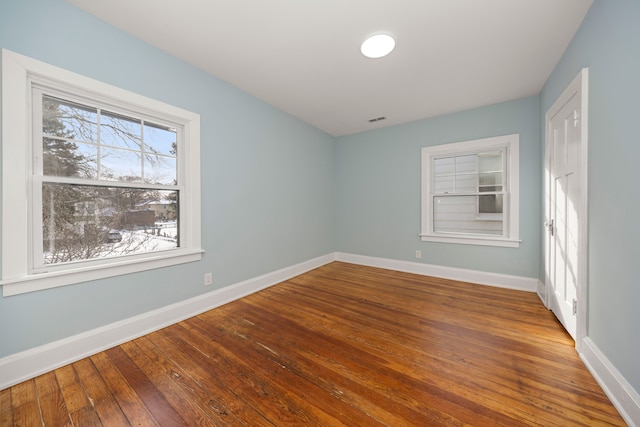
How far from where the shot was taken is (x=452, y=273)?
364cm

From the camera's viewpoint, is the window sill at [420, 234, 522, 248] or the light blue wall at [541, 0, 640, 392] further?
the window sill at [420, 234, 522, 248]

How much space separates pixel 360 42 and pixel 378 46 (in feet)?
0.56

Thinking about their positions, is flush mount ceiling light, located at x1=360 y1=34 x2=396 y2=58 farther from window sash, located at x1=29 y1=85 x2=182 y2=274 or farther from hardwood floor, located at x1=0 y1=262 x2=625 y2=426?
hardwood floor, located at x1=0 y1=262 x2=625 y2=426

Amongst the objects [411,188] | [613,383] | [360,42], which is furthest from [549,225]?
[360,42]

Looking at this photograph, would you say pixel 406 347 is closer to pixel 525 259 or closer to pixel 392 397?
pixel 392 397

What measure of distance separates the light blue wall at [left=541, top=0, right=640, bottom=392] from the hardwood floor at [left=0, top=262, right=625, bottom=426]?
1.37 ft

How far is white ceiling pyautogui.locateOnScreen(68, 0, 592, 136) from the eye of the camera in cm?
174

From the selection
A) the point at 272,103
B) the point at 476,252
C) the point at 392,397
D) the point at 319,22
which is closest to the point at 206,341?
the point at 392,397

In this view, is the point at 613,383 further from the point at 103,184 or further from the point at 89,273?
the point at 103,184

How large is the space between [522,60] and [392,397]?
10.5 ft

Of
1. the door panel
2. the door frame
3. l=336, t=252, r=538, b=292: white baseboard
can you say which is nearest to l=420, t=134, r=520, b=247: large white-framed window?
l=336, t=252, r=538, b=292: white baseboard

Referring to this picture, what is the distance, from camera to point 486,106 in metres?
3.37

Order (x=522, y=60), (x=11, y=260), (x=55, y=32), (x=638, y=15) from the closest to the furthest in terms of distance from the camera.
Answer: (x=638, y=15), (x=11, y=260), (x=55, y=32), (x=522, y=60)

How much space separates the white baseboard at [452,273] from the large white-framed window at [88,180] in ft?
→ 9.79
